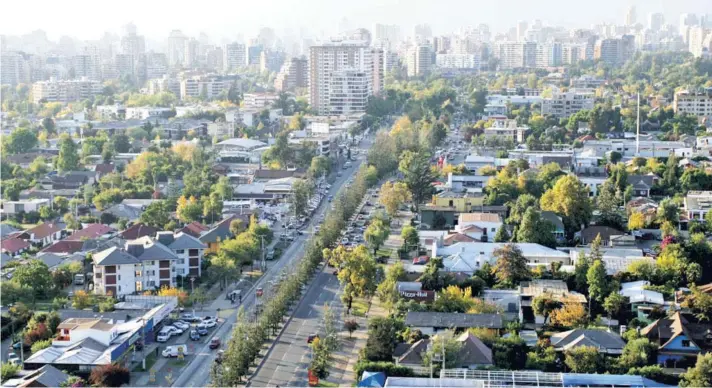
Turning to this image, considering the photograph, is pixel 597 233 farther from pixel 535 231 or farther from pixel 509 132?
pixel 509 132

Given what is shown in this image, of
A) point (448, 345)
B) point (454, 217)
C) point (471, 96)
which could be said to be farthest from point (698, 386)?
point (471, 96)

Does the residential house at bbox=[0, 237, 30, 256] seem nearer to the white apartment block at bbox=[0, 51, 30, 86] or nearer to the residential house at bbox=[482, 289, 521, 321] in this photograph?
the residential house at bbox=[482, 289, 521, 321]

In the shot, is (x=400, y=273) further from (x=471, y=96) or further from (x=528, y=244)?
(x=471, y=96)

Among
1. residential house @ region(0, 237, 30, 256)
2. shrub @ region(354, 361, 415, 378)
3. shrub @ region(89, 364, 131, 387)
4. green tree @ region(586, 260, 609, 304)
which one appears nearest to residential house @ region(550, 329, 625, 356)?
green tree @ region(586, 260, 609, 304)

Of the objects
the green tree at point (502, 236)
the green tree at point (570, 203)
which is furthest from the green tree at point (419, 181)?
the green tree at point (502, 236)

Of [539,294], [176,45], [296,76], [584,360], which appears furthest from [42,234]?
[176,45]

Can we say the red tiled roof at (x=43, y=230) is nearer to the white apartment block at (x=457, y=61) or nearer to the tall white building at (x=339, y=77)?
the tall white building at (x=339, y=77)
